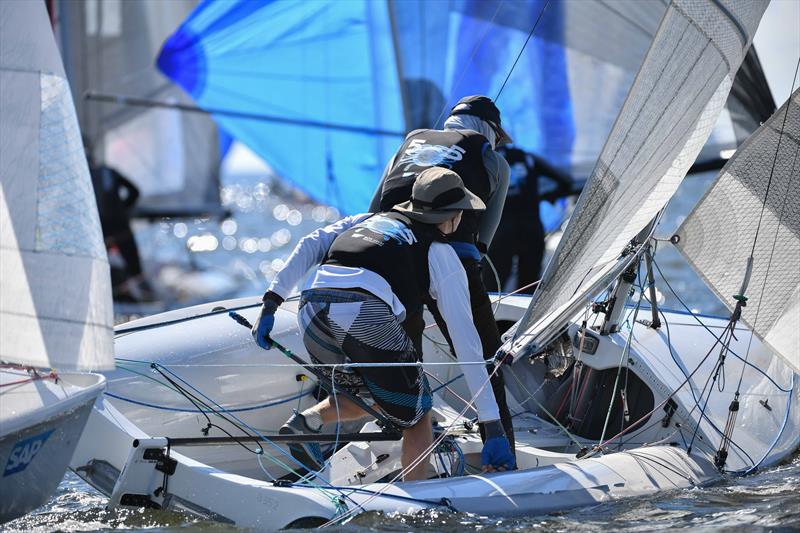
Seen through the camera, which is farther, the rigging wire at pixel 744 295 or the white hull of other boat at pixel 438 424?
the rigging wire at pixel 744 295

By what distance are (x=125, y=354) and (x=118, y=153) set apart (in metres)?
9.66

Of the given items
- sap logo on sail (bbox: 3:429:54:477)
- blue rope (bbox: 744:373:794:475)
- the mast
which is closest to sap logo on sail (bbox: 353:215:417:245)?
sap logo on sail (bbox: 3:429:54:477)

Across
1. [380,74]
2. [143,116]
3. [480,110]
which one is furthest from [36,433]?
[143,116]

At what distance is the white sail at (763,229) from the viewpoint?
3.74 meters

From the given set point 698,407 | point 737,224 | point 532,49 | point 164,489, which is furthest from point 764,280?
point 532,49

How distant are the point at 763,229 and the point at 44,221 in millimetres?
2281

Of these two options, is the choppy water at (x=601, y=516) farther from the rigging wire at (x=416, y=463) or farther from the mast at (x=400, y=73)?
the mast at (x=400, y=73)

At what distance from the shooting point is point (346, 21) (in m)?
8.84

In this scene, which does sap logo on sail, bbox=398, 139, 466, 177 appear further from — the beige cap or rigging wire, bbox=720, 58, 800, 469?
rigging wire, bbox=720, 58, 800, 469

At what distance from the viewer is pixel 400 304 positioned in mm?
3223

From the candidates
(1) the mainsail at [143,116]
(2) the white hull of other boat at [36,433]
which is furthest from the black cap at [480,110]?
(1) the mainsail at [143,116]

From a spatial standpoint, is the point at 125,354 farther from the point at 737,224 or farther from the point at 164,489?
the point at 737,224

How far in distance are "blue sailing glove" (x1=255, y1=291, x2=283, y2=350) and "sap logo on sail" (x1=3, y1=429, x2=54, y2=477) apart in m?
0.72

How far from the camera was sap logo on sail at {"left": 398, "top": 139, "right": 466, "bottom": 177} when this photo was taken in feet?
11.6
